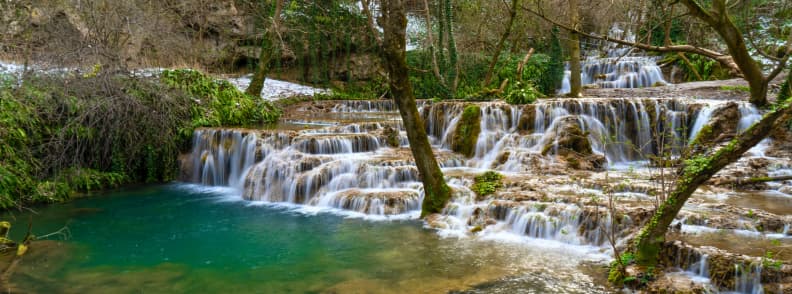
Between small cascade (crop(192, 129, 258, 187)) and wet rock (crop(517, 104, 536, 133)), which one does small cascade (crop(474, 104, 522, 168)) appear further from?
small cascade (crop(192, 129, 258, 187))

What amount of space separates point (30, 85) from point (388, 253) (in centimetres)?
891

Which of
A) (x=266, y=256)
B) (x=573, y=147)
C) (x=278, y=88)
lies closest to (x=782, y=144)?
(x=573, y=147)

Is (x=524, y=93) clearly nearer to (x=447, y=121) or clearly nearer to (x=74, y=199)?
(x=447, y=121)

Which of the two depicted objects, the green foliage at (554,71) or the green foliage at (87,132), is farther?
the green foliage at (554,71)

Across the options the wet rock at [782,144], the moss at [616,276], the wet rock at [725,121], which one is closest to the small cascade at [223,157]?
the moss at [616,276]

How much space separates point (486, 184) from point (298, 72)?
15.7 metres

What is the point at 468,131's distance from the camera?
11977 millimetres

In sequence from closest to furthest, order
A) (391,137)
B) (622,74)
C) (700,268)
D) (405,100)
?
(700,268), (405,100), (391,137), (622,74)

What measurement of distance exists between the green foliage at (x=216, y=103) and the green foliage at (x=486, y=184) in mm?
7685

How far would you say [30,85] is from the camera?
1050 centimetres

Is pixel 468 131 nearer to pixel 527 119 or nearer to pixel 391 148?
pixel 527 119

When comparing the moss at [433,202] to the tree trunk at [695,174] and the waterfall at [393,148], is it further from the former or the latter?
the tree trunk at [695,174]

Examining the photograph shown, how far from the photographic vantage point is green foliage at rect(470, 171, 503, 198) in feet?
28.3

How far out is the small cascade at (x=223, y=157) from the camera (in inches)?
460
